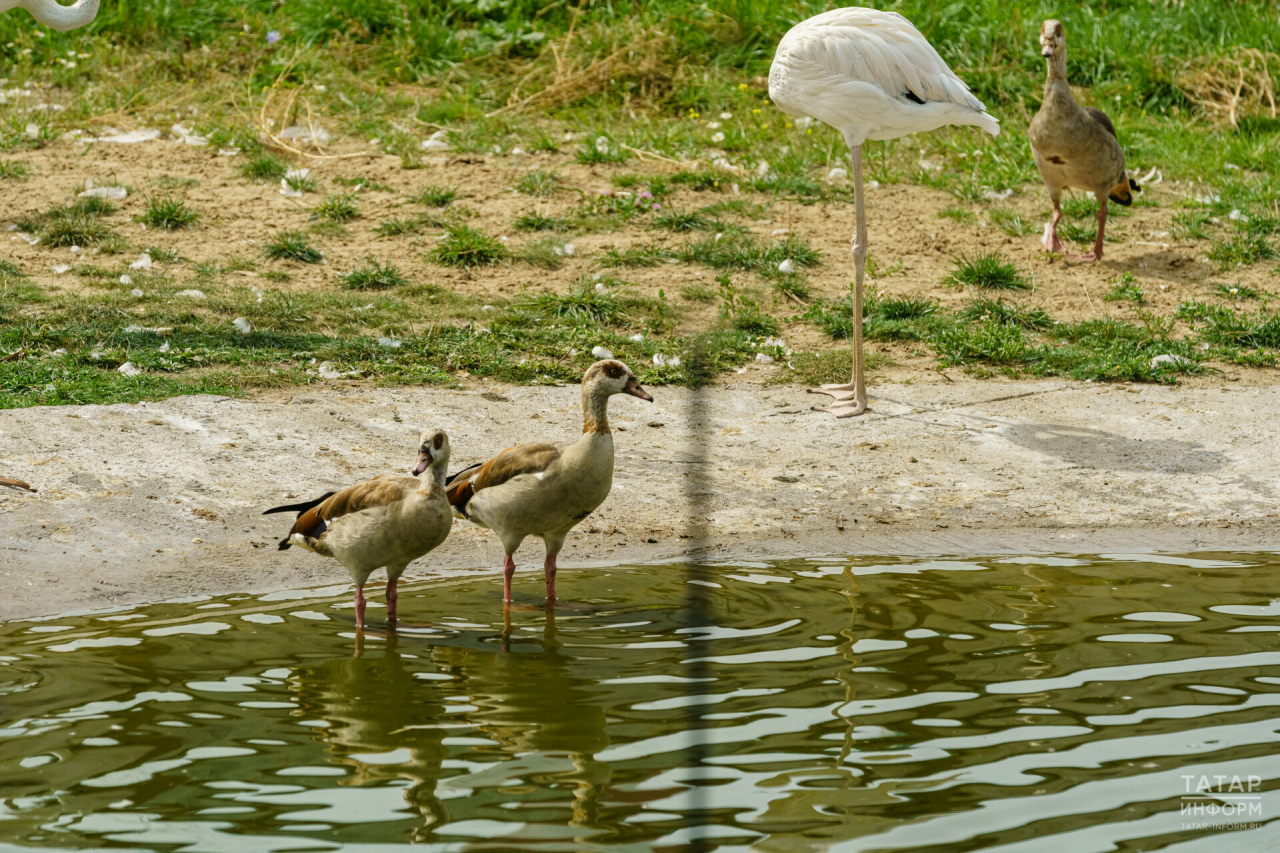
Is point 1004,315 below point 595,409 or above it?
above

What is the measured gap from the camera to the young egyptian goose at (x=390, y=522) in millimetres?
4879

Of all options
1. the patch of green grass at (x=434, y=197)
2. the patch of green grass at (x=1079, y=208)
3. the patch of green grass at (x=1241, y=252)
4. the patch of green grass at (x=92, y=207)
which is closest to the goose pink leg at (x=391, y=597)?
the patch of green grass at (x=434, y=197)

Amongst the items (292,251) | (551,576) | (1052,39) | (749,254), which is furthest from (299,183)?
(551,576)

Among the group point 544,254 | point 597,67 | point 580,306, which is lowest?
point 580,306

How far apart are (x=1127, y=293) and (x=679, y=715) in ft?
18.9

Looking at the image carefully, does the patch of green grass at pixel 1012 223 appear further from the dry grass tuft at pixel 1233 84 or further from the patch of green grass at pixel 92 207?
the patch of green grass at pixel 92 207

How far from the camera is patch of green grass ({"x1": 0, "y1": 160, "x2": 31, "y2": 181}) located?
400 inches

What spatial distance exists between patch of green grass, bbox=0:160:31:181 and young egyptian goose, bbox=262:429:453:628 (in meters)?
6.34

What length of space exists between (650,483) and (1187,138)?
6941 mm

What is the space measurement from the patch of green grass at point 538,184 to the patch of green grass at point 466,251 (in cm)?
108

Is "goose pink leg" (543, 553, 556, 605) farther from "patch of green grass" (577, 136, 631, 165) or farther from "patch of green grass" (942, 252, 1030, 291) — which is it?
"patch of green grass" (577, 136, 631, 165)

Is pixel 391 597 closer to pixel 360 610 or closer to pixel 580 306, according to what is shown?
pixel 360 610

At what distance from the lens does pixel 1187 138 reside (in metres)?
11.3

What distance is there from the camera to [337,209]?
9852 mm
